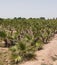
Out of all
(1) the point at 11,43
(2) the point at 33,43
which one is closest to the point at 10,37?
(1) the point at 11,43

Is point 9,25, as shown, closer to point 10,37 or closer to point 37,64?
point 10,37

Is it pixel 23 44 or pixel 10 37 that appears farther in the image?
pixel 10 37

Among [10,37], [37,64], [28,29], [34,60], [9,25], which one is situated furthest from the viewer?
[9,25]

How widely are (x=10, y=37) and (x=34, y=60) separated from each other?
6.39 metres

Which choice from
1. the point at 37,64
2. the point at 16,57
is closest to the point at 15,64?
the point at 16,57

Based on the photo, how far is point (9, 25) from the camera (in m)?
37.7

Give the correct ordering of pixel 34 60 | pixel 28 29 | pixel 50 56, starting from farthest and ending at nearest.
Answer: pixel 28 29, pixel 50 56, pixel 34 60

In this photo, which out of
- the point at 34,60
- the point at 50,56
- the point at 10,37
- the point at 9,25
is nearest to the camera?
the point at 34,60

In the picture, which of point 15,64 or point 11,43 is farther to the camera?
point 11,43

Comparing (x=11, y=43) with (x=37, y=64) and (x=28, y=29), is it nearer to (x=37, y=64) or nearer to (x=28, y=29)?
(x=37, y=64)

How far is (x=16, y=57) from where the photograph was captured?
1514cm

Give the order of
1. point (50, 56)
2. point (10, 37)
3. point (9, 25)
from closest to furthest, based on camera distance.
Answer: point (50, 56) → point (10, 37) → point (9, 25)

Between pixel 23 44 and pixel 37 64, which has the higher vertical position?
pixel 23 44

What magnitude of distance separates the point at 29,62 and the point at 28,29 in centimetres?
1781
